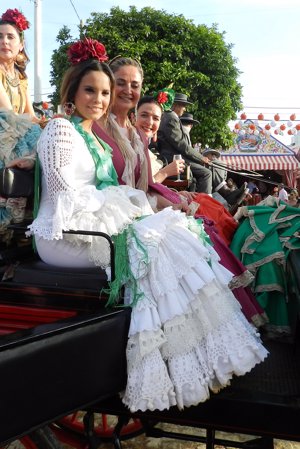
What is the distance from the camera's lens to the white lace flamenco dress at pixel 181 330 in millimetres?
1575

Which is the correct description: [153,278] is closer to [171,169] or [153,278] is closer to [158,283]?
[158,283]

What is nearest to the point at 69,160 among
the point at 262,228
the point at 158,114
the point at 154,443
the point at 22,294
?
the point at 22,294

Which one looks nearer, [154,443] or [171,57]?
[154,443]

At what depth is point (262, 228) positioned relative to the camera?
98.2 inches

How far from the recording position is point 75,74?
6.90 ft

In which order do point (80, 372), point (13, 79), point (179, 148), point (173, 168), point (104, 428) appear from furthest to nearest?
point (179, 148) → point (173, 168) → point (13, 79) → point (104, 428) → point (80, 372)

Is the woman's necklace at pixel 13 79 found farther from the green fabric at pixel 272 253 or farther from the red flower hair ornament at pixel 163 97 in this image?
the green fabric at pixel 272 253

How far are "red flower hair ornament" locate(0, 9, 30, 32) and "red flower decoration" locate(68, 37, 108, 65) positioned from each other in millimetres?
850

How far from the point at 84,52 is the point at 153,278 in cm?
115

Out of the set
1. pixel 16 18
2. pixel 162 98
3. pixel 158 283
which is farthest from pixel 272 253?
pixel 162 98

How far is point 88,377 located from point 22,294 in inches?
18.2

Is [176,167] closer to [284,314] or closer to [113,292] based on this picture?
[284,314]

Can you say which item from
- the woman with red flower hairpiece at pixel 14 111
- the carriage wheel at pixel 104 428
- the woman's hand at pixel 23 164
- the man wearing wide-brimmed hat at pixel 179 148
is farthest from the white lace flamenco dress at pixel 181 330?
the man wearing wide-brimmed hat at pixel 179 148

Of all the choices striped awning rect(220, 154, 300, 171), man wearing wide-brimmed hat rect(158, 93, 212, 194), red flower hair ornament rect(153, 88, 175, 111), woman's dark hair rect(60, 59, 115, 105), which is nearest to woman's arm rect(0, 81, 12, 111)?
woman's dark hair rect(60, 59, 115, 105)
